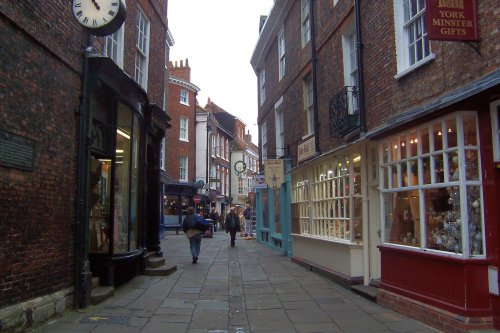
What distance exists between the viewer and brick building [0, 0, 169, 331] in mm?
6008

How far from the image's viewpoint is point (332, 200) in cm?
1147

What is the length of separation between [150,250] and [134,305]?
5.38m

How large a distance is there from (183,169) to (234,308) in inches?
1179

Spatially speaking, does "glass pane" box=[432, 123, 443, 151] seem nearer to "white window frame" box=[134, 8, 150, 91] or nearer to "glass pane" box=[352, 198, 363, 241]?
"glass pane" box=[352, 198, 363, 241]

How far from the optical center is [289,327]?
6.95 meters

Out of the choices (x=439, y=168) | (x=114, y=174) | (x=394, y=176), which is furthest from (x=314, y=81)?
(x=439, y=168)

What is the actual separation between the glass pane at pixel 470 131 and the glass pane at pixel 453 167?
0.74 ft

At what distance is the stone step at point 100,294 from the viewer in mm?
7992

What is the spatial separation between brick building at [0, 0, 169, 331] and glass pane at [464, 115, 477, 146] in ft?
18.6

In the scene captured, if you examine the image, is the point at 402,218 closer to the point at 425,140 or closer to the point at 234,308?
the point at 425,140

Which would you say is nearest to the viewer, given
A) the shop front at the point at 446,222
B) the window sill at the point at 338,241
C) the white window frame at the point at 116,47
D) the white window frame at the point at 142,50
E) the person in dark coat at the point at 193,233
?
the shop front at the point at 446,222

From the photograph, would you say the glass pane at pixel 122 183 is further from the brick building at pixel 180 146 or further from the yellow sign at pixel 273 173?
the brick building at pixel 180 146

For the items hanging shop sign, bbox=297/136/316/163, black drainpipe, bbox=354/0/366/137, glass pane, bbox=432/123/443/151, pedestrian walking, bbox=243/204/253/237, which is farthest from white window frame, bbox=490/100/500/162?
pedestrian walking, bbox=243/204/253/237

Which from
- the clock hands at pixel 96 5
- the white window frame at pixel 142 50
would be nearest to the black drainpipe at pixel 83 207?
the clock hands at pixel 96 5
